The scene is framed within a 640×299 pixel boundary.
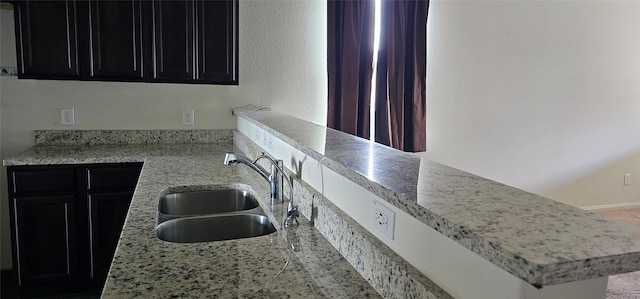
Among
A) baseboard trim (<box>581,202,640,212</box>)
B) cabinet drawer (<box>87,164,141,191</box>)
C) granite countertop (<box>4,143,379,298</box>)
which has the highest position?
granite countertop (<box>4,143,379,298</box>)

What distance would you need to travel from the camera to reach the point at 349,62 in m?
3.71

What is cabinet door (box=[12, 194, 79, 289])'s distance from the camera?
2750 mm

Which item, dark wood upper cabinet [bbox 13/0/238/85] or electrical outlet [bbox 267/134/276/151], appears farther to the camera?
dark wood upper cabinet [bbox 13/0/238/85]

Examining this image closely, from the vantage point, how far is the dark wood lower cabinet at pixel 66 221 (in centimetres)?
275

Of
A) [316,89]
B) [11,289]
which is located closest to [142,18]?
[316,89]

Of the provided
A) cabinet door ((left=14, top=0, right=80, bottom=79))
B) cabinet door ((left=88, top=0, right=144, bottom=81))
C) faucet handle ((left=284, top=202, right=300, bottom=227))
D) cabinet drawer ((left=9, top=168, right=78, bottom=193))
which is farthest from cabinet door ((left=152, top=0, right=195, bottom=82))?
faucet handle ((left=284, top=202, right=300, bottom=227))

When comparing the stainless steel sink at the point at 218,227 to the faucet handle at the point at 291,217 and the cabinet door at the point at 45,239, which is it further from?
the cabinet door at the point at 45,239

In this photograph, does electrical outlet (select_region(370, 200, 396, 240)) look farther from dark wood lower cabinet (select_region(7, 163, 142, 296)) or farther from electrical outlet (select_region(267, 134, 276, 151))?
dark wood lower cabinet (select_region(7, 163, 142, 296))

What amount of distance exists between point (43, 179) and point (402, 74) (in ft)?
8.89

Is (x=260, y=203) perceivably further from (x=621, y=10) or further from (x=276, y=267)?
(x=621, y=10)

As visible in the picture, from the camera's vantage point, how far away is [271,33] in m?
3.57

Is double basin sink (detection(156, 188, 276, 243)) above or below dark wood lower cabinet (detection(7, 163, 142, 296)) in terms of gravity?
above

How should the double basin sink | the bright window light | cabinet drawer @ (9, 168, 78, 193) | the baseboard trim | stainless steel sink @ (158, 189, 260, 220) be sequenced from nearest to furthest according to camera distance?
the double basin sink → stainless steel sink @ (158, 189, 260, 220) → cabinet drawer @ (9, 168, 78, 193) → the bright window light → the baseboard trim

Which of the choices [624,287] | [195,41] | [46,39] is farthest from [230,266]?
[624,287]
